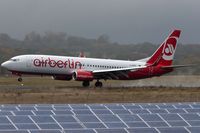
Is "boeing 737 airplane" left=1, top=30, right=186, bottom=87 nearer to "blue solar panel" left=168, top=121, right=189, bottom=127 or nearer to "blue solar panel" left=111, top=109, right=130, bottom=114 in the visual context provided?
"blue solar panel" left=111, top=109, right=130, bottom=114

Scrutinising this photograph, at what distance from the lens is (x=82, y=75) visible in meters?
60.9

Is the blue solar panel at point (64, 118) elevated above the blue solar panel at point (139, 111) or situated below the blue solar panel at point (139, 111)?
above

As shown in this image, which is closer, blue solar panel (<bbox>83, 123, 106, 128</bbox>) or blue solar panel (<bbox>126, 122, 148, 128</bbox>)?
blue solar panel (<bbox>83, 123, 106, 128</bbox>)

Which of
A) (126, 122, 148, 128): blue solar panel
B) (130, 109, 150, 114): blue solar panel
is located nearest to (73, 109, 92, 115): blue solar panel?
(130, 109, 150, 114): blue solar panel

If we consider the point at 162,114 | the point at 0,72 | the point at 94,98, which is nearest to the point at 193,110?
the point at 162,114

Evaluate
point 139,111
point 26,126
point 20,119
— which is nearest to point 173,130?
point 139,111

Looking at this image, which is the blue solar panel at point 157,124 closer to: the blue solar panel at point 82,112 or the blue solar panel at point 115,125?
the blue solar panel at point 115,125

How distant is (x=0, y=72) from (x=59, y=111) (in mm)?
108111

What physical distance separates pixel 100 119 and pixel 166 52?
39922 millimetres

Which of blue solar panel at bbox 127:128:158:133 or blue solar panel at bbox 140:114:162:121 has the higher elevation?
blue solar panel at bbox 127:128:158:133

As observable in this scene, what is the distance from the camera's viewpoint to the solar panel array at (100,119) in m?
28.1

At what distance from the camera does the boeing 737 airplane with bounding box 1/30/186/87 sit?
199 ft

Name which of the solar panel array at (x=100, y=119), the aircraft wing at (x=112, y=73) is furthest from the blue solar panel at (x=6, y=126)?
the aircraft wing at (x=112, y=73)

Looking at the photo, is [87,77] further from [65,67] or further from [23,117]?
[23,117]
